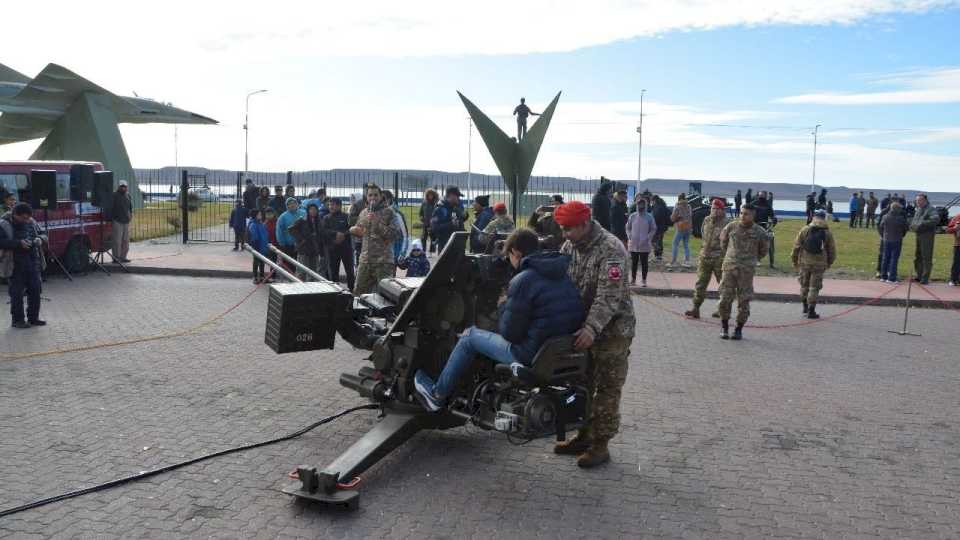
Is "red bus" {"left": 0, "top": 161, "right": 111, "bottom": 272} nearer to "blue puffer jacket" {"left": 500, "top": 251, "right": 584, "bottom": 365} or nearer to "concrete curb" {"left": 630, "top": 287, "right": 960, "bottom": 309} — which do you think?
"concrete curb" {"left": 630, "top": 287, "right": 960, "bottom": 309}

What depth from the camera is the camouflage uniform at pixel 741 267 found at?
11.1 metres

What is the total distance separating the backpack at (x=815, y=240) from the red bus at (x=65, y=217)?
13.2 metres

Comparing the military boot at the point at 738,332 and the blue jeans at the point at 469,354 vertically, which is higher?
the blue jeans at the point at 469,354

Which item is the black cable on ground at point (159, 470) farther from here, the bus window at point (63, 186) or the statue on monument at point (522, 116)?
the bus window at point (63, 186)

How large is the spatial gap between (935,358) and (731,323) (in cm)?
286

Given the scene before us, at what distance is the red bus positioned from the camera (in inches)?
629

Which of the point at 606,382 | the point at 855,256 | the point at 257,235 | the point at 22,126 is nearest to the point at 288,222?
the point at 257,235

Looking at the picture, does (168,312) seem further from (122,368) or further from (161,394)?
(161,394)

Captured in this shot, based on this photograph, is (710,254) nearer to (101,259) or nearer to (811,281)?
(811,281)

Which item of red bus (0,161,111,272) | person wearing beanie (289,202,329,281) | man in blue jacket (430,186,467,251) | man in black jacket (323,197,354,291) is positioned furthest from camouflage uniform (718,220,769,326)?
red bus (0,161,111,272)

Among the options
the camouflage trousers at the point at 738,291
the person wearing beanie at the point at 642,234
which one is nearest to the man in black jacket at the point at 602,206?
the person wearing beanie at the point at 642,234

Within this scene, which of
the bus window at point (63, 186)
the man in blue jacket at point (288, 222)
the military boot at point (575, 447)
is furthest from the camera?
the bus window at point (63, 186)

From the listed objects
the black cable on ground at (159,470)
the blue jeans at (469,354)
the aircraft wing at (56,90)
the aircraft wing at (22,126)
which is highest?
the aircraft wing at (56,90)

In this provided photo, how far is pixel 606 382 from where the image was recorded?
602 cm
